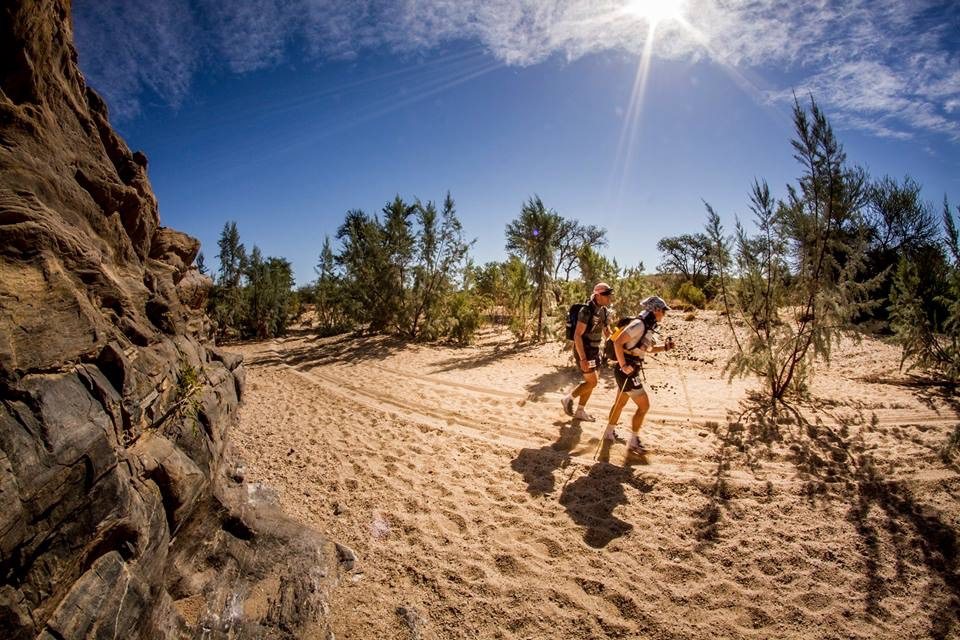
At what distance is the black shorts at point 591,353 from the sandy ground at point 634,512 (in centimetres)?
99

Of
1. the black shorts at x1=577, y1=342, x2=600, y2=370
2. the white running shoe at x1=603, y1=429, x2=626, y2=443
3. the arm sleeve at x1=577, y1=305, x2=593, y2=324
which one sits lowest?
the white running shoe at x1=603, y1=429, x2=626, y2=443

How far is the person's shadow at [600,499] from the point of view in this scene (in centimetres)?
374

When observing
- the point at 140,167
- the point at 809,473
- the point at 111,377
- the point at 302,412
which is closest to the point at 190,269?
the point at 140,167

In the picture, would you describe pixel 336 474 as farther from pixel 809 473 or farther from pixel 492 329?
pixel 492 329

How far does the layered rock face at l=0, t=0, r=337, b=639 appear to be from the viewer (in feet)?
5.38

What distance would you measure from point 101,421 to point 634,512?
4.31m

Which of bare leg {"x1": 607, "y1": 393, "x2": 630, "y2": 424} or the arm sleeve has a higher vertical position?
the arm sleeve

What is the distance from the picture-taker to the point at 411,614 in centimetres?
294

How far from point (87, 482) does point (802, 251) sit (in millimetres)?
8349

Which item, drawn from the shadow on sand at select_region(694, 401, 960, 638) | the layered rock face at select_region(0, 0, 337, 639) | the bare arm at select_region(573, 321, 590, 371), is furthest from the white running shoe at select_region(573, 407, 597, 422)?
the layered rock face at select_region(0, 0, 337, 639)

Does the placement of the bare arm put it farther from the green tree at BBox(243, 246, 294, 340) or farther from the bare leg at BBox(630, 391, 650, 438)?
the green tree at BBox(243, 246, 294, 340)

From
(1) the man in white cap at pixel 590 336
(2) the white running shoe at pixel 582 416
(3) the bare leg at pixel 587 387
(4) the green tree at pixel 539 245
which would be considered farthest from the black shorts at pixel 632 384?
(4) the green tree at pixel 539 245

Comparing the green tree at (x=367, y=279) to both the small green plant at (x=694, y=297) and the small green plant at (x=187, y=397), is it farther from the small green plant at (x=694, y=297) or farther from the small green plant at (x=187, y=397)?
the small green plant at (x=694, y=297)

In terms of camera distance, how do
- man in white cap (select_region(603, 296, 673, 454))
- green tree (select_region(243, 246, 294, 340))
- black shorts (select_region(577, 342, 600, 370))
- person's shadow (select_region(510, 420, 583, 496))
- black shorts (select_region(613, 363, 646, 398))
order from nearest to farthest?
1. person's shadow (select_region(510, 420, 583, 496))
2. man in white cap (select_region(603, 296, 673, 454))
3. black shorts (select_region(613, 363, 646, 398))
4. black shorts (select_region(577, 342, 600, 370))
5. green tree (select_region(243, 246, 294, 340))
